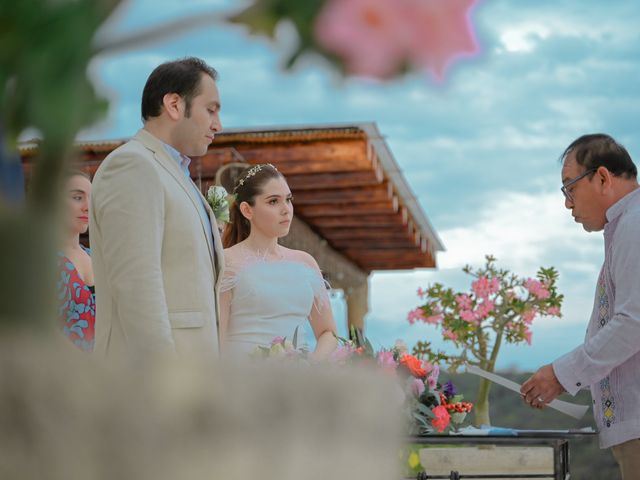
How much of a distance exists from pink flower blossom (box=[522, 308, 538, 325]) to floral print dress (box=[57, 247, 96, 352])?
3042 millimetres

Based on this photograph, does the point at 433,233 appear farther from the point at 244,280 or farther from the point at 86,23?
the point at 86,23

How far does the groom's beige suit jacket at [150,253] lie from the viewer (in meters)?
1.87

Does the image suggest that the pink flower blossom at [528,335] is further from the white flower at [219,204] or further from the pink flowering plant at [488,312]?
the white flower at [219,204]

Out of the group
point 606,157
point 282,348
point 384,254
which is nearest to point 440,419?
point 282,348

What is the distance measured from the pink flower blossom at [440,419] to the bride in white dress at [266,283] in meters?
0.48

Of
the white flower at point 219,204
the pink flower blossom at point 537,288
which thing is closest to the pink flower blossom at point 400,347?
the white flower at point 219,204

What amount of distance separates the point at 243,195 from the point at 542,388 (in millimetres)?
1595

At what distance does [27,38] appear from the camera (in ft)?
1.39

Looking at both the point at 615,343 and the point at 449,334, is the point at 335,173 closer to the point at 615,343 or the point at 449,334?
the point at 449,334

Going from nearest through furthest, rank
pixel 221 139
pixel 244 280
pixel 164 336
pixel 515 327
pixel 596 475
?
pixel 164 336 < pixel 244 280 < pixel 515 327 < pixel 221 139 < pixel 596 475

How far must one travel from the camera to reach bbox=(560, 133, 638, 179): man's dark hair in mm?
3107

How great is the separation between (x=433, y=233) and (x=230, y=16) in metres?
11.6

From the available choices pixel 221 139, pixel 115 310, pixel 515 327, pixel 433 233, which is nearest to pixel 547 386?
pixel 115 310

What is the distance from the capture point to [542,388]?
3.10 m
